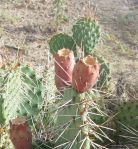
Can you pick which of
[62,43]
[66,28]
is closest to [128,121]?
[62,43]

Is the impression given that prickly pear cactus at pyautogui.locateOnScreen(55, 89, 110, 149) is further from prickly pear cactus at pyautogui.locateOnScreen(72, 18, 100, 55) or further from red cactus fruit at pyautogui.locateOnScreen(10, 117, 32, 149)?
prickly pear cactus at pyautogui.locateOnScreen(72, 18, 100, 55)

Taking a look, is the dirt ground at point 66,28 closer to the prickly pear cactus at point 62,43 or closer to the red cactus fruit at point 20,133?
the prickly pear cactus at point 62,43

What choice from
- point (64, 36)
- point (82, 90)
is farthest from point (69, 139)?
point (64, 36)

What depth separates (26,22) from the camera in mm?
6062

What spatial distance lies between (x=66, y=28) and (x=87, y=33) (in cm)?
220

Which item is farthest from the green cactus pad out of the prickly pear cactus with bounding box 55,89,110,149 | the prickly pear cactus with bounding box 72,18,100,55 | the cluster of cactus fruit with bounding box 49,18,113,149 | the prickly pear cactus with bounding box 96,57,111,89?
the prickly pear cactus with bounding box 72,18,100,55

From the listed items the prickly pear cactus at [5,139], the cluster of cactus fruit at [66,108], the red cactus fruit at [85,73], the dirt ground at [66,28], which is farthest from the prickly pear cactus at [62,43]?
the red cactus fruit at [85,73]

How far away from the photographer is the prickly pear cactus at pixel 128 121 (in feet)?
7.66

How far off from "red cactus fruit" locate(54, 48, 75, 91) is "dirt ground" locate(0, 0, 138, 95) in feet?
9.18

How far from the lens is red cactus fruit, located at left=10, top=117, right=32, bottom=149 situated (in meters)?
2.09

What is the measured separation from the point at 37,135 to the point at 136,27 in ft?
13.0

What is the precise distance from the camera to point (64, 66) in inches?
85.3

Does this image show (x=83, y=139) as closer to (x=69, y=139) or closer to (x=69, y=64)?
(x=69, y=139)

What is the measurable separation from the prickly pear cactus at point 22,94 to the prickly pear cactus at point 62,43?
952 mm
